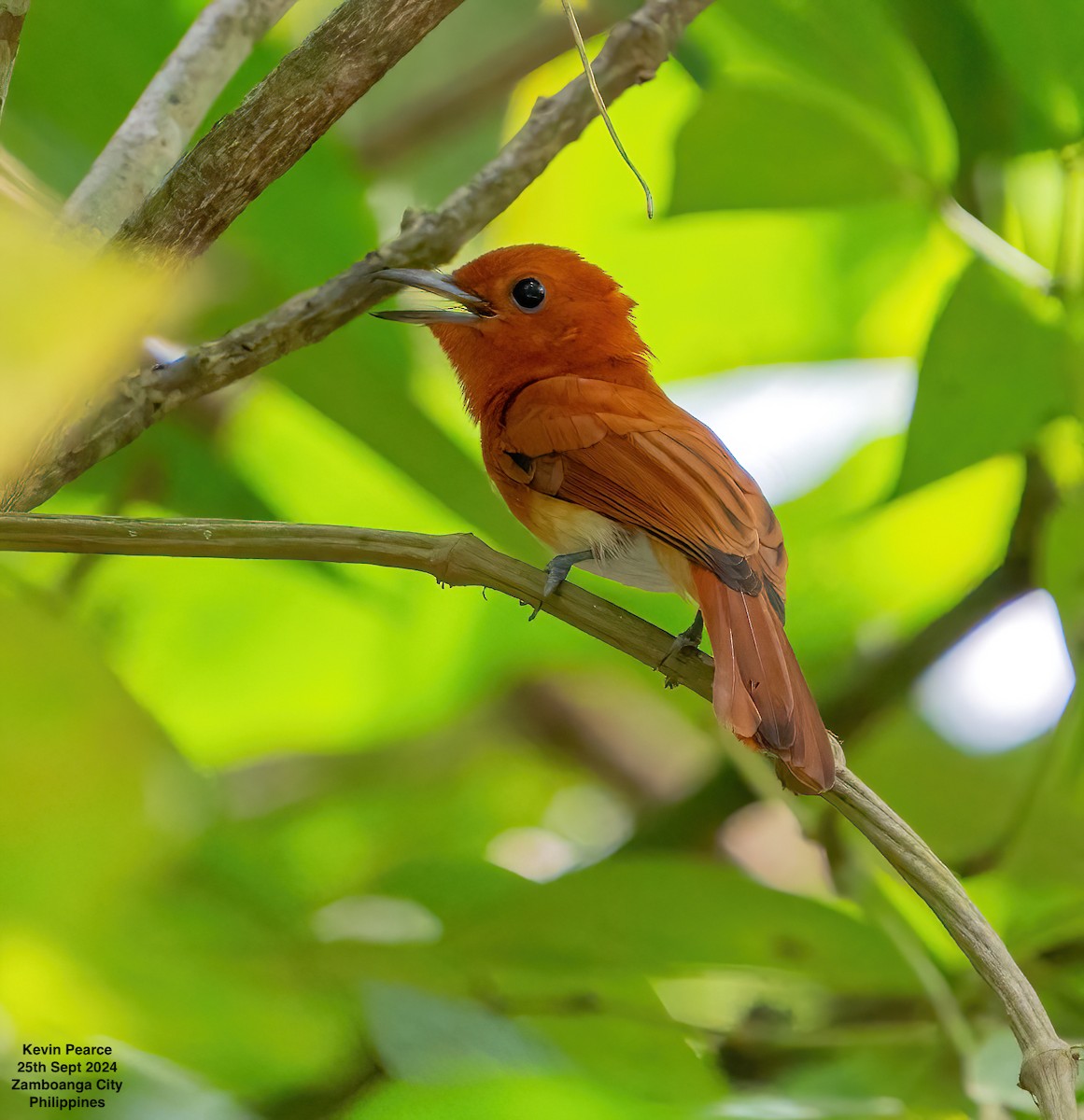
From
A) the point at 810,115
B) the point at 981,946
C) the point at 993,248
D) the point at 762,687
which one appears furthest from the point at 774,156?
the point at 981,946

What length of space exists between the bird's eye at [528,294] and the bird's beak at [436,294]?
0.08 ft

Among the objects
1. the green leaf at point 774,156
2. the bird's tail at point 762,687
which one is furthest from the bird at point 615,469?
the green leaf at point 774,156

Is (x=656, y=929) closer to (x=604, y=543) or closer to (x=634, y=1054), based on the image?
(x=634, y=1054)

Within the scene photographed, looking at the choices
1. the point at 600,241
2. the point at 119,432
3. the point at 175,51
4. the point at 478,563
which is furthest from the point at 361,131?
the point at 478,563

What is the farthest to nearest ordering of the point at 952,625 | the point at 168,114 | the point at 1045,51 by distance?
the point at 952,625
the point at 1045,51
the point at 168,114

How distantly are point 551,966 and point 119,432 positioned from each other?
493 millimetres

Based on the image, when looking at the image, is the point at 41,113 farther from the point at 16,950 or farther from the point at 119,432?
the point at 16,950

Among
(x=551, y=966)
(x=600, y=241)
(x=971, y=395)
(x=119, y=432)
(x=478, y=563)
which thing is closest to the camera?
(x=478, y=563)

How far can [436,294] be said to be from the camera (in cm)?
91

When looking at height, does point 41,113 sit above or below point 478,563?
above

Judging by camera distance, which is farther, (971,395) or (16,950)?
(971,395)

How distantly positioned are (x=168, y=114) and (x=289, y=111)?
0.23 metres

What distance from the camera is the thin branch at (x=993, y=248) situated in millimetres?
1012

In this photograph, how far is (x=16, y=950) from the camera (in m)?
0.77
